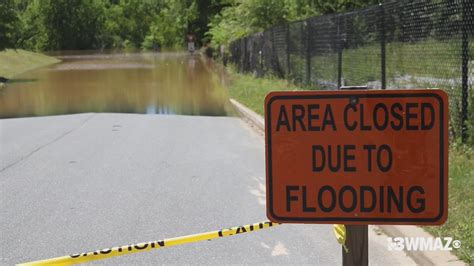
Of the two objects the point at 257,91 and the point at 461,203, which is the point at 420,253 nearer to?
the point at 461,203

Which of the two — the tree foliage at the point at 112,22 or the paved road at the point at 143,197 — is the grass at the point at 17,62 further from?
the paved road at the point at 143,197

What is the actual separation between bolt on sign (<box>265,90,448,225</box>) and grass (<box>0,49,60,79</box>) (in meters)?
37.3

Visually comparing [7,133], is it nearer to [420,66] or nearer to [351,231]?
[420,66]

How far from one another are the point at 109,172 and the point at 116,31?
13119 centimetres

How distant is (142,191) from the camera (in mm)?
7836

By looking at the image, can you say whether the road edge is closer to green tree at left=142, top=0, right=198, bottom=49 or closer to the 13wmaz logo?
the 13wmaz logo

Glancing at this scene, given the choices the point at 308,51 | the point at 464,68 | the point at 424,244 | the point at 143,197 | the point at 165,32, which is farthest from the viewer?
the point at 165,32

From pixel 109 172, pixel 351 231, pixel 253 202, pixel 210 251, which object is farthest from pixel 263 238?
pixel 109 172

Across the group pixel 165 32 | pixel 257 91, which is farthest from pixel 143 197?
pixel 165 32

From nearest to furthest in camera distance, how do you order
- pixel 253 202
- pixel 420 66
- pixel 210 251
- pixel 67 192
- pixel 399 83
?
pixel 210 251 → pixel 253 202 → pixel 67 192 → pixel 420 66 → pixel 399 83

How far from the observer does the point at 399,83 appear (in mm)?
11227

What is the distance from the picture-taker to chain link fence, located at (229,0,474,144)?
8.74 m

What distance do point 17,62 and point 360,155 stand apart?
49.8 metres

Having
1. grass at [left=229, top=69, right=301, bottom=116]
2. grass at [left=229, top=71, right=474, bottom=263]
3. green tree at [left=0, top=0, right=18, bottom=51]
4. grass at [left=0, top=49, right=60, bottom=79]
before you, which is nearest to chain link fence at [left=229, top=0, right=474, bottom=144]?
grass at [left=229, top=71, right=474, bottom=263]
